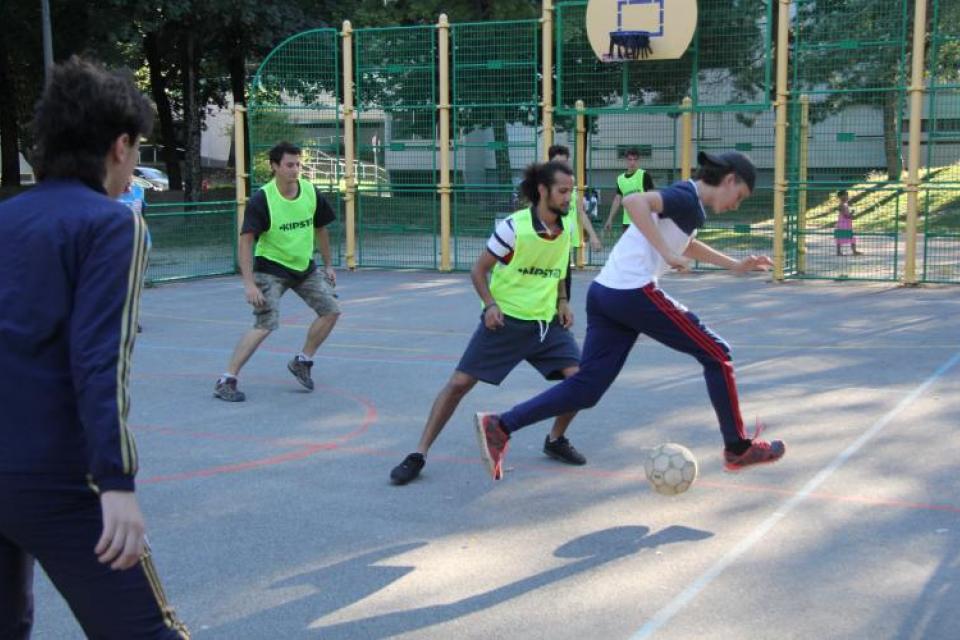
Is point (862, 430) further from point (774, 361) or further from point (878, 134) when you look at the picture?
point (878, 134)

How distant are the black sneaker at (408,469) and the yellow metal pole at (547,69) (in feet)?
38.3

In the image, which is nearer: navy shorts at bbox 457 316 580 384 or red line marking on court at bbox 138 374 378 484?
navy shorts at bbox 457 316 580 384

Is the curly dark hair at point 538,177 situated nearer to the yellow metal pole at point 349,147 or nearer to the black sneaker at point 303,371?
the black sneaker at point 303,371

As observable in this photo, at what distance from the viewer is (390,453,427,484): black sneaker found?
613cm

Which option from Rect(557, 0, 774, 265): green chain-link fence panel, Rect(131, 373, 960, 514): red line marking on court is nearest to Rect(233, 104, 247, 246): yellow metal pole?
Rect(557, 0, 774, 265): green chain-link fence panel

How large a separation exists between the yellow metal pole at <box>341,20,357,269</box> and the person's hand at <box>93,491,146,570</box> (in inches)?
660

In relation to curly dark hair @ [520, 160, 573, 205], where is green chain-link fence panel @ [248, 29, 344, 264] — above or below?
above

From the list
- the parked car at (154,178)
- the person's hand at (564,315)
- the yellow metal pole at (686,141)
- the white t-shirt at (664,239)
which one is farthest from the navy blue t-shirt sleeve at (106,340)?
the parked car at (154,178)

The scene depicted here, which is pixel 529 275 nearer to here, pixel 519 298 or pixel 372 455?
pixel 519 298

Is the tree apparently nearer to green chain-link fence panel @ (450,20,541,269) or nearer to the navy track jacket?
green chain-link fence panel @ (450,20,541,269)

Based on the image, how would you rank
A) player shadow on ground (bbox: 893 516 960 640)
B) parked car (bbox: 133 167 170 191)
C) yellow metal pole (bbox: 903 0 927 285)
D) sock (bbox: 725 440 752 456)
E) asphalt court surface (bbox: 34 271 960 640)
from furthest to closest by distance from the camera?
parked car (bbox: 133 167 170 191), yellow metal pole (bbox: 903 0 927 285), sock (bbox: 725 440 752 456), asphalt court surface (bbox: 34 271 960 640), player shadow on ground (bbox: 893 516 960 640)

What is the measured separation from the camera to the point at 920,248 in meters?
20.0

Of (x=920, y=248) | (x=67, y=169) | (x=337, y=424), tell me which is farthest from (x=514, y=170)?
(x=67, y=169)

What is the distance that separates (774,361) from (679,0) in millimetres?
8397
